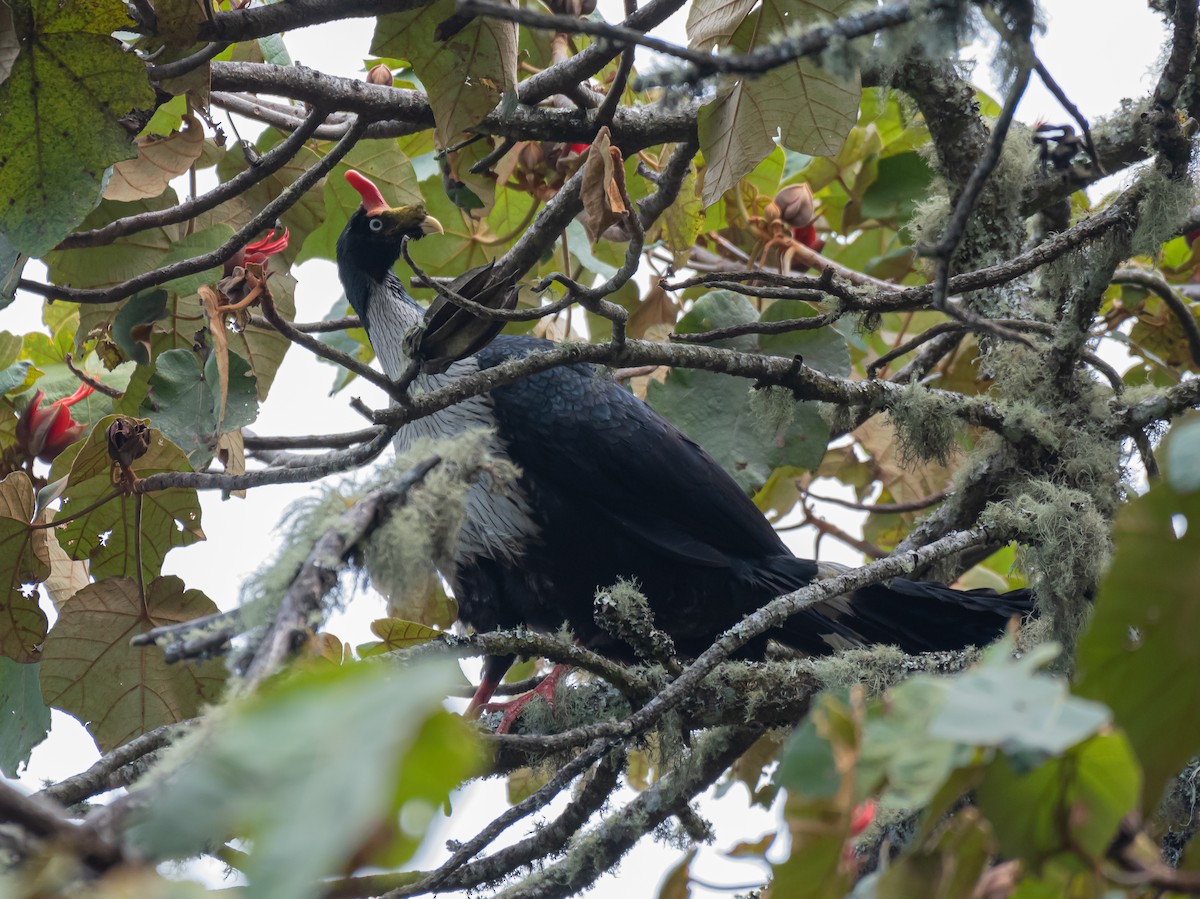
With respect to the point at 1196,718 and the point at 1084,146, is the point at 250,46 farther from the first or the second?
the point at 1196,718

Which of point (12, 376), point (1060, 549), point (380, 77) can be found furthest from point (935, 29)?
point (12, 376)

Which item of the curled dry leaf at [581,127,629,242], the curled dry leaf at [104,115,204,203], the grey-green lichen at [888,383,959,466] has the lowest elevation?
the grey-green lichen at [888,383,959,466]

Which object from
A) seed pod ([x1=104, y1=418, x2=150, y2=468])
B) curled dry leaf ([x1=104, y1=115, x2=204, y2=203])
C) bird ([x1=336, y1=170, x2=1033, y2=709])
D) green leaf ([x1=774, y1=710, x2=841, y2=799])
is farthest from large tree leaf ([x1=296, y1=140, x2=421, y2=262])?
green leaf ([x1=774, y1=710, x2=841, y2=799])

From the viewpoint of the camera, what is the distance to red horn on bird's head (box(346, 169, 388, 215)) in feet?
13.1

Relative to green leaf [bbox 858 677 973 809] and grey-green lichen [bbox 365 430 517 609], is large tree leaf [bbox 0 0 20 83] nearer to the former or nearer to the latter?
grey-green lichen [bbox 365 430 517 609]

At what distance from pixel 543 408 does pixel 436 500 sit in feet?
6.56

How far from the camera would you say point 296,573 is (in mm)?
1286

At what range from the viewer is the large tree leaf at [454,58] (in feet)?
8.70

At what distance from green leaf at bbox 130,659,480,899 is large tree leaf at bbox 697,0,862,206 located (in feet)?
A: 7.04

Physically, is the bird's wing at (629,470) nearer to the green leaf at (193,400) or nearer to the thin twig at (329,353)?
the green leaf at (193,400)

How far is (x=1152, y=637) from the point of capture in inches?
45.6

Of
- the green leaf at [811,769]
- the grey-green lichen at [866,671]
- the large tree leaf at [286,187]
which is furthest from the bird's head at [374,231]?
the green leaf at [811,769]

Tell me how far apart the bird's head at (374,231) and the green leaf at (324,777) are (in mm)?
3292

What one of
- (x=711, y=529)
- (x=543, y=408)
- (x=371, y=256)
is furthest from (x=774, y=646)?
(x=371, y=256)
